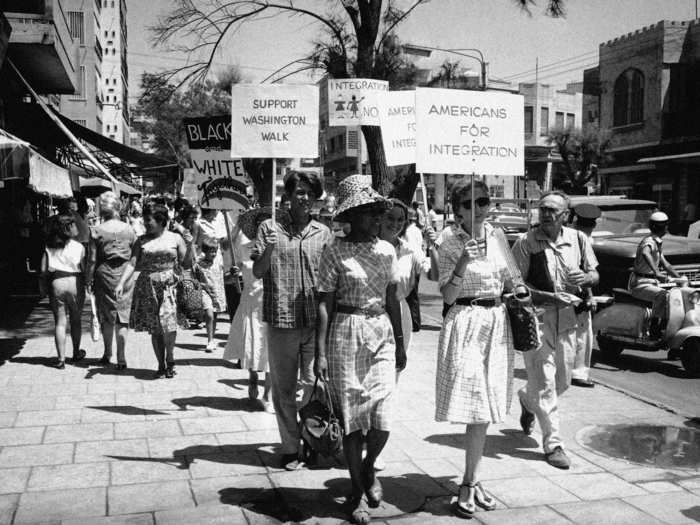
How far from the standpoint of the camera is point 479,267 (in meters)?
4.70

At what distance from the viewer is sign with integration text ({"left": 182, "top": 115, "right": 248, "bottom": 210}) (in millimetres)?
8141

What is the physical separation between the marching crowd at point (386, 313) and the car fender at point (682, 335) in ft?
9.27

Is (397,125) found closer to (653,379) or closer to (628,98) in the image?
(653,379)

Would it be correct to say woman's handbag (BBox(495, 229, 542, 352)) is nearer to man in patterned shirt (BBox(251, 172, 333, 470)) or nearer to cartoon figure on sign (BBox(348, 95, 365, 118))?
man in patterned shirt (BBox(251, 172, 333, 470))

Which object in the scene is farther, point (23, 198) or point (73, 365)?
point (23, 198)

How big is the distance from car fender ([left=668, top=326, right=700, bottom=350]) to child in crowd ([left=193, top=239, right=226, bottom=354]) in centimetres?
566

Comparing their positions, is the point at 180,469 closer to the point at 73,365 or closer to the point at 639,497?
the point at 639,497

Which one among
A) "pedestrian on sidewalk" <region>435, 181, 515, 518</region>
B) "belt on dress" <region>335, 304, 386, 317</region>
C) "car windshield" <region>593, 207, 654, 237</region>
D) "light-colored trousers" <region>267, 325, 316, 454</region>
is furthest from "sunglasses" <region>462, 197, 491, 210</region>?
"car windshield" <region>593, 207, 654, 237</region>

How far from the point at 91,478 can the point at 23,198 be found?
48.6 ft

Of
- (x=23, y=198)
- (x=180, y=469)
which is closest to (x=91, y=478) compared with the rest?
(x=180, y=469)

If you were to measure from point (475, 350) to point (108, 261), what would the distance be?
570 centimetres

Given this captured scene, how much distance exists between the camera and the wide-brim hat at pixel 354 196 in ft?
14.6

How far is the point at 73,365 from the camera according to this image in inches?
350

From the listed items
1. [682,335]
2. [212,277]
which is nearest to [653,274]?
[682,335]
